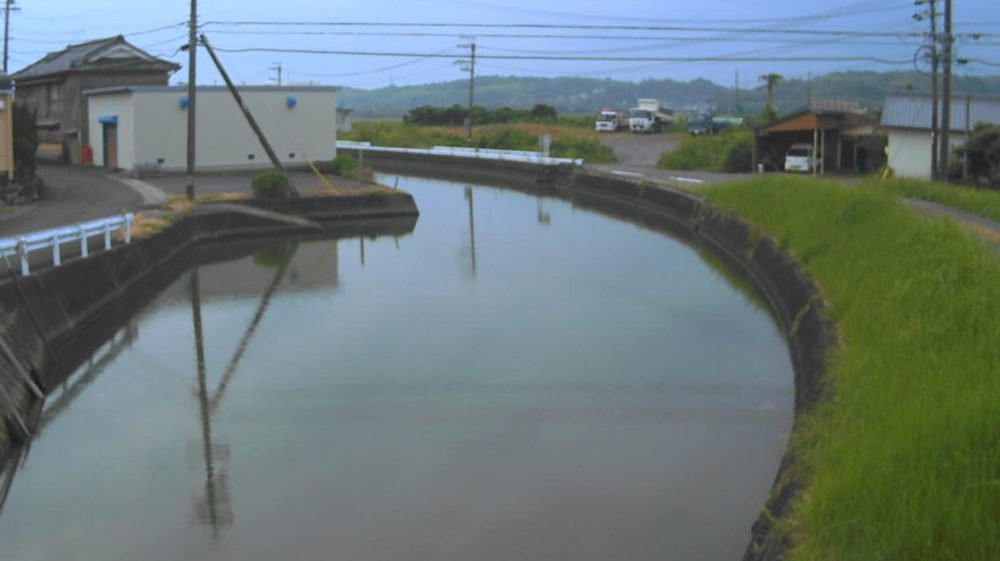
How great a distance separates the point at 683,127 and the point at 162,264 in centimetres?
3905

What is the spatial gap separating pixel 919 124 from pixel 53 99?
2546 cm

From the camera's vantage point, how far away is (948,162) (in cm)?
2656

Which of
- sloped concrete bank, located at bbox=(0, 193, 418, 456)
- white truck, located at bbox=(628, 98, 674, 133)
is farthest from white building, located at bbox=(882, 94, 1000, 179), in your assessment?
white truck, located at bbox=(628, 98, 674, 133)

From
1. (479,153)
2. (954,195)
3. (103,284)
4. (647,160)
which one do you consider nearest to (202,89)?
(479,153)

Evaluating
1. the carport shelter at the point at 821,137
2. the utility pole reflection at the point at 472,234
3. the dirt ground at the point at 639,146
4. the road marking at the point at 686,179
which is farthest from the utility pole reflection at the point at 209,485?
the dirt ground at the point at 639,146

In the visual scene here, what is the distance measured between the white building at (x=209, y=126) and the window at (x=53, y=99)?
274 centimetres

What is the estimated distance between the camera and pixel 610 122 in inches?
2069

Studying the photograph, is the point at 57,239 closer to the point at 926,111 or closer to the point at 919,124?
the point at 919,124

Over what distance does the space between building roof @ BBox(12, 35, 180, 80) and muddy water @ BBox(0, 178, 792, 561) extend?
1917cm

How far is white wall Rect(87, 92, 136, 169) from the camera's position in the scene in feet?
97.0

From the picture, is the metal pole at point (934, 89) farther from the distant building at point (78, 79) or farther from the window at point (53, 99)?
the window at point (53, 99)

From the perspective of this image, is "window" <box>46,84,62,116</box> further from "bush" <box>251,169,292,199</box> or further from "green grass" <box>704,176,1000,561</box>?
"green grass" <box>704,176,1000,561</box>

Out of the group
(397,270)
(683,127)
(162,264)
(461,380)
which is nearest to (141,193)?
(162,264)

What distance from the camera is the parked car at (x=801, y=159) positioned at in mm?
32062
